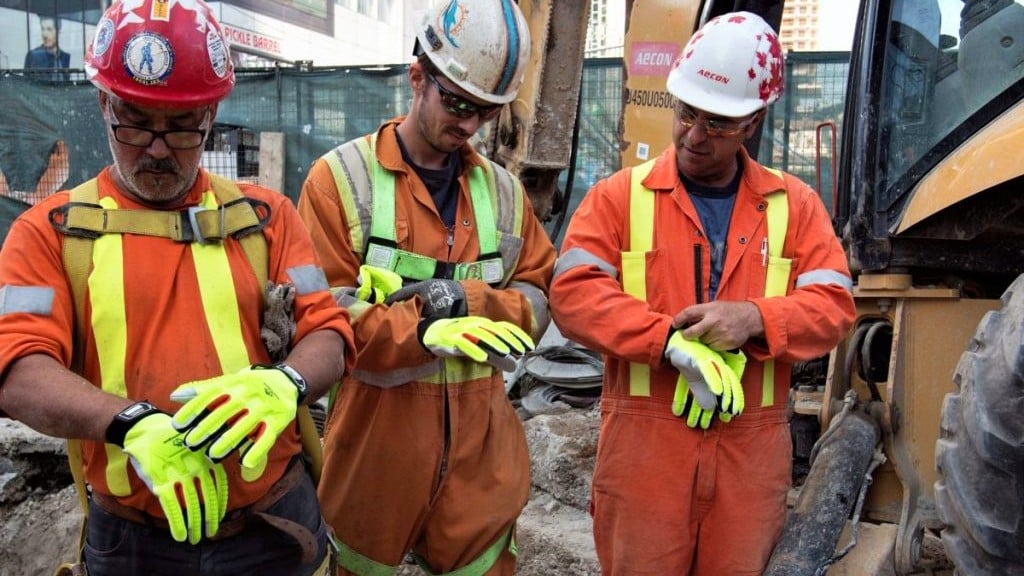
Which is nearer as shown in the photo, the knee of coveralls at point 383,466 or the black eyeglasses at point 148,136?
the black eyeglasses at point 148,136

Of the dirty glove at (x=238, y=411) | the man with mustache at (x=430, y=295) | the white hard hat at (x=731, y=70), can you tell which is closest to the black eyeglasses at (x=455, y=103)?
the man with mustache at (x=430, y=295)

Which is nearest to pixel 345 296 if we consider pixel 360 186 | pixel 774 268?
pixel 360 186

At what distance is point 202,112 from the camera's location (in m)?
2.18

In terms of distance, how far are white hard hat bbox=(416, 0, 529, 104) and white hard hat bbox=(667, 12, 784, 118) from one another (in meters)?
0.48

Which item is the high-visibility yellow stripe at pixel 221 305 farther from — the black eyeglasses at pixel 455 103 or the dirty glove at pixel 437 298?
the black eyeglasses at pixel 455 103

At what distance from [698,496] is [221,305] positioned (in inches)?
54.3

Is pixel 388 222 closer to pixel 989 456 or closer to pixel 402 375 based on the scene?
pixel 402 375

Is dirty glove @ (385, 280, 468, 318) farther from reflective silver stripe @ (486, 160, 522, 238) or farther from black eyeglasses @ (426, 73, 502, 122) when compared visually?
black eyeglasses @ (426, 73, 502, 122)

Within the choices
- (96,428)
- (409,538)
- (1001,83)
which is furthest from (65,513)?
(1001,83)

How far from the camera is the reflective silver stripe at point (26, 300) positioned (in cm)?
195

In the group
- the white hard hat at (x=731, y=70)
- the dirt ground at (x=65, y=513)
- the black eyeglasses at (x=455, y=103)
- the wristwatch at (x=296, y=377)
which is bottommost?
the dirt ground at (x=65, y=513)

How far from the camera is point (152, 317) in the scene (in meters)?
2.10

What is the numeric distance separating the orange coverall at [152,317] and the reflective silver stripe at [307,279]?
0.01 m

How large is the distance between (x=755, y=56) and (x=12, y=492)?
4.26 metres
